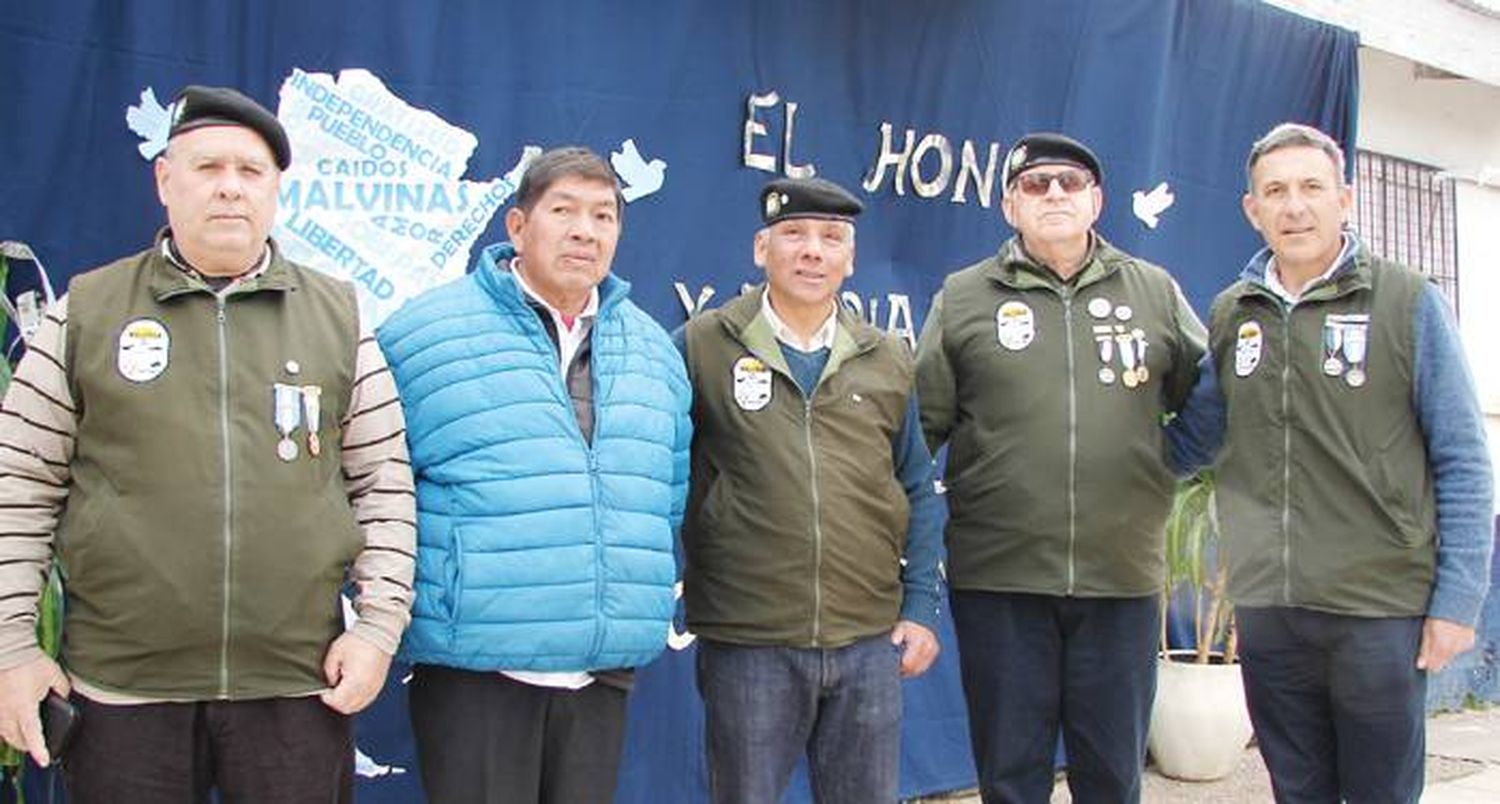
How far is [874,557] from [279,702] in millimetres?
1212

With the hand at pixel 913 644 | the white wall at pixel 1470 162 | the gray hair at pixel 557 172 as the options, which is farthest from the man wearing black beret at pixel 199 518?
the white wall at pixel 1470 162

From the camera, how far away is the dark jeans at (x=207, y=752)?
229cm

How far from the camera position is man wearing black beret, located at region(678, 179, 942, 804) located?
2.93 m

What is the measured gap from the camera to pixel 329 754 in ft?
8.00

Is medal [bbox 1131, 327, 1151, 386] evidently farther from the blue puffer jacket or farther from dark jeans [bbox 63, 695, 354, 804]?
dark jeans [bbox 63, 695, 354, 804]

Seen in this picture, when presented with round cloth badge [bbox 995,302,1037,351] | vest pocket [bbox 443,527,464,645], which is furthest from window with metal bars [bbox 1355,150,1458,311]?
vest pocket [bbox 443,527,464,645]

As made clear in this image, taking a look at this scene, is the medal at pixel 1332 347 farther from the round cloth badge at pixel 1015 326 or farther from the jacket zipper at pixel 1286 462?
the round cloth badge at pixel 1015 326

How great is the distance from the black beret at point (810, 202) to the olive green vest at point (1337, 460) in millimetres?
915

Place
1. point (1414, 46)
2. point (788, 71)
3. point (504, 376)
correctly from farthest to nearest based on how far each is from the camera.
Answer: point (1414, 46) < point (788, 71) < point (504, 376)

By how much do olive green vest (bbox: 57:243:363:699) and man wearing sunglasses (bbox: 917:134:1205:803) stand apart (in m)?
1.41

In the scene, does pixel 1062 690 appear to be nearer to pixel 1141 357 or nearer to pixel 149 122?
pixel 1141 357

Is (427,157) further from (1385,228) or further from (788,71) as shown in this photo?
(1385,228)

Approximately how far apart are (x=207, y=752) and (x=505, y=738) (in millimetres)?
493

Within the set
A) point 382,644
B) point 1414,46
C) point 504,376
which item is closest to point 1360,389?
point 504,376
